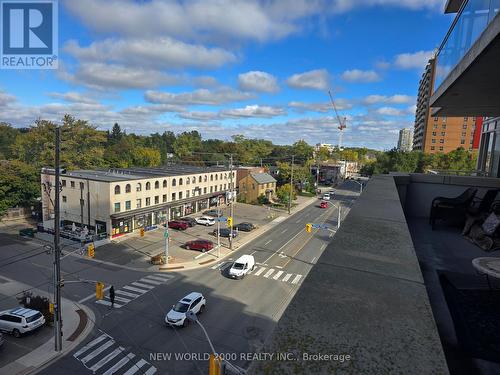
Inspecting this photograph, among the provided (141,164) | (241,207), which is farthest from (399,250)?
(141,164)

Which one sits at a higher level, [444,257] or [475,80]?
[475,80]

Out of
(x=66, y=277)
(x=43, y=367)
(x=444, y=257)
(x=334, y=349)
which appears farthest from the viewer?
(x=66, y=277)

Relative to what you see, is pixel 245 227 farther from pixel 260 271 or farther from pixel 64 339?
pixel 64 339

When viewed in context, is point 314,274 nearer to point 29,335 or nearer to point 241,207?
point 29,335

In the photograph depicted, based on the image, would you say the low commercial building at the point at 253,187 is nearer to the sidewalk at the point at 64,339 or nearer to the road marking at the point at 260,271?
the road marking at the point at 260,271

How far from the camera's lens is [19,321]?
16891 millimetres

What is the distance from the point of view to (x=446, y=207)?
809cm

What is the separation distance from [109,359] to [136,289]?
820cm

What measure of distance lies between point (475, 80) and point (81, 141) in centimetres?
6622

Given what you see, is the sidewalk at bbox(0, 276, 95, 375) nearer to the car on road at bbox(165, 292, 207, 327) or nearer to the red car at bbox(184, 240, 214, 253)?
the car on road at bbox(165, 292, 207, 327)

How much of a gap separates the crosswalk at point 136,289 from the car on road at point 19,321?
13.0 feet

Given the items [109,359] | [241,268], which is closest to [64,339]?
[109,359]

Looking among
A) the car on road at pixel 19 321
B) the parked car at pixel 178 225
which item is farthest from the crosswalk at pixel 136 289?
the parked car at pixel 178 225

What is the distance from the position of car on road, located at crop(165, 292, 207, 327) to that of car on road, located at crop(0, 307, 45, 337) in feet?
23.8
